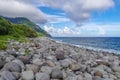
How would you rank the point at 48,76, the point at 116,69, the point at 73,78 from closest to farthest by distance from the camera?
the point at 48,76, the point at 73,78, the point at 116,69

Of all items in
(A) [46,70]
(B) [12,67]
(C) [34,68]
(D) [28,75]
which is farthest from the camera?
(C) [34,68]

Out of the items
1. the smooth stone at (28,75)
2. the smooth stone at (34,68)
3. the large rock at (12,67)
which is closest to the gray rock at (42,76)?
the smooth stone at (28,75)

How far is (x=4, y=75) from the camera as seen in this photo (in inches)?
372

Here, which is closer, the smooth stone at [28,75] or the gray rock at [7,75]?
the gray rock at [7,75]

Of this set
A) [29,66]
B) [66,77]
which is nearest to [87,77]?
[66,77]

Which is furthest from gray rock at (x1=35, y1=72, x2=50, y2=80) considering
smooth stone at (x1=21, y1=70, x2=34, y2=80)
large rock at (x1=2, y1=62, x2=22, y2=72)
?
large rock at (x1=2, y1=62, x2=22, y2=72)

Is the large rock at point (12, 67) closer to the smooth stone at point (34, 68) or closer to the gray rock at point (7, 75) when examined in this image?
the smooth stone at point (34, 68)

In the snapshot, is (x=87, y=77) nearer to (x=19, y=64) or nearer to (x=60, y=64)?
(x=60, y=64)

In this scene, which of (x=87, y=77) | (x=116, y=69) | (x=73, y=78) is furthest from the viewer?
(x=116, y=69)

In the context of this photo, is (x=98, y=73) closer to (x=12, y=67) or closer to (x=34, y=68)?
(x=34, y=68)

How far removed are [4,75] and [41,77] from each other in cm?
146

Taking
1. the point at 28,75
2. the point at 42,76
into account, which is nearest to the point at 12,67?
the point at 28,75

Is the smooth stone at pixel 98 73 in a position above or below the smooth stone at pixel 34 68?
below

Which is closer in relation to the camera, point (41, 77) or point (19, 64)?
point (41, 77)
